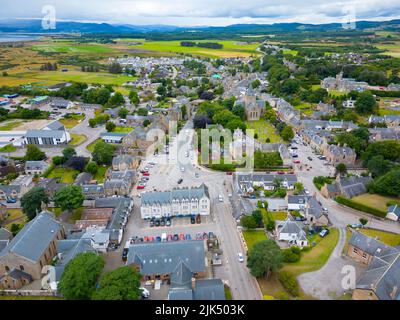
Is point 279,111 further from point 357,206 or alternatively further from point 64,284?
point 64,284

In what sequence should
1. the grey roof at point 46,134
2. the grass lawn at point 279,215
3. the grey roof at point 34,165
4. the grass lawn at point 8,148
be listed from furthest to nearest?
the grey roof at point 46,134, the grass lawn at point 8,148, the grey roof at point 34,165, the grass lawn at point 279,215

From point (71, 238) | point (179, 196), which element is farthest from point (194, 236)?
point (71, 238)

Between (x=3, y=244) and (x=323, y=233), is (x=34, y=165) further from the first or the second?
(x=323, y=233)

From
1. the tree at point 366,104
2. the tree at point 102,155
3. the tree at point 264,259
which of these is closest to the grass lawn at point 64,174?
the tree at point 102,155

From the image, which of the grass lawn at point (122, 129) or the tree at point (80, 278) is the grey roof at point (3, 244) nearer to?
the tree at point (80, 278)

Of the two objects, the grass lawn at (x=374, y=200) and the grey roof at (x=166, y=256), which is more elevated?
the grass lawn at (x=374, y=200)

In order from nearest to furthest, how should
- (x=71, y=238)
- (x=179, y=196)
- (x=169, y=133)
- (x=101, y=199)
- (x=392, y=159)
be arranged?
(x=71, y=238)
(x=179, y=196)
(x=101, y=199)
(x=392, y=159)
(x=169, y=133)

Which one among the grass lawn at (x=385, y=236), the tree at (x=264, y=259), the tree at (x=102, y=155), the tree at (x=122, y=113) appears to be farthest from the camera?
the tree at (x=122, y=113)

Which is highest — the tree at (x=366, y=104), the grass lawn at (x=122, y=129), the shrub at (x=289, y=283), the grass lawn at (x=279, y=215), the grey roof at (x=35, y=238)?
the tree at (x=366, y=104)
